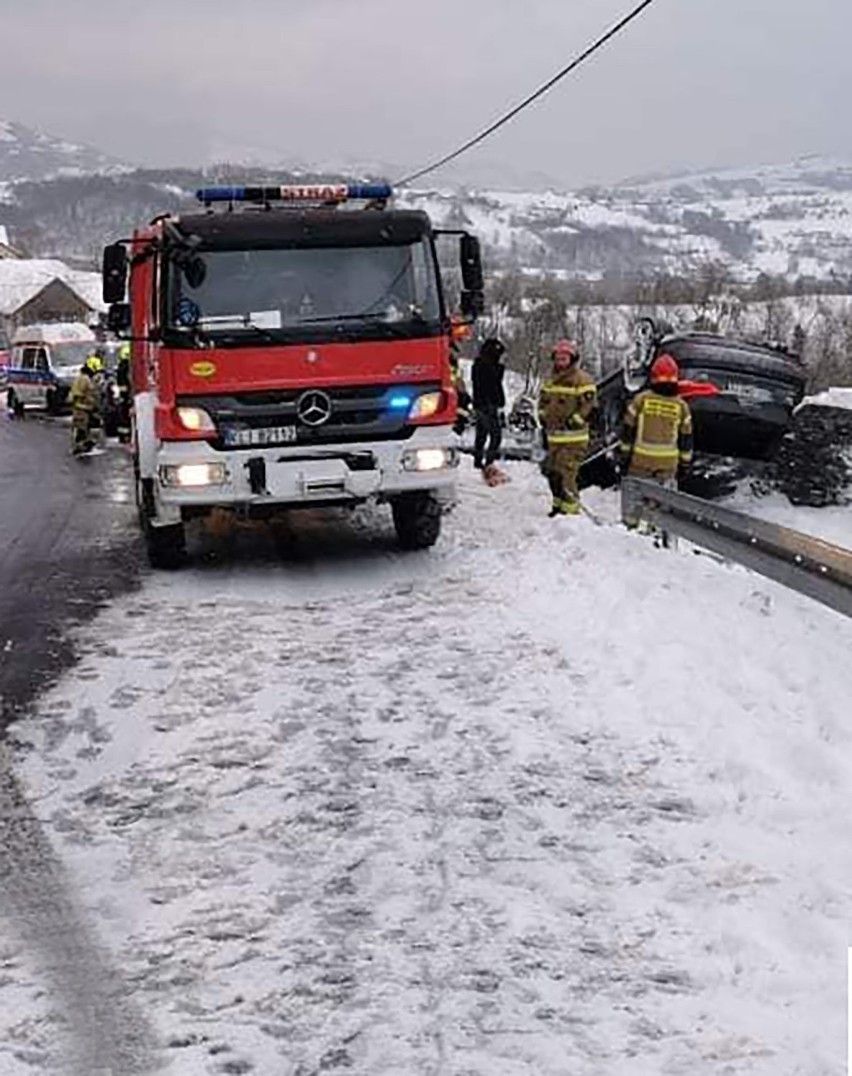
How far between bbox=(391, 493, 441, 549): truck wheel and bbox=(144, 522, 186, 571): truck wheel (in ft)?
5.27

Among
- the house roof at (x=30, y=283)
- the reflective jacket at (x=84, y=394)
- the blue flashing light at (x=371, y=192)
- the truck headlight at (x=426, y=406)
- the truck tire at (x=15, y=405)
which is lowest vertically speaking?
the truck tire at (x=15, y=405)

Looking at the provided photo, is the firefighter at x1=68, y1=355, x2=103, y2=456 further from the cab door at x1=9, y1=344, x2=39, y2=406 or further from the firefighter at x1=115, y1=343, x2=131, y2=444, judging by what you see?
the cab door at x1=9, y1=344, x2=39, y2=406

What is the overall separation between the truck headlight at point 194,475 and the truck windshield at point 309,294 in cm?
87

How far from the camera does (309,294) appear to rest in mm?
9133

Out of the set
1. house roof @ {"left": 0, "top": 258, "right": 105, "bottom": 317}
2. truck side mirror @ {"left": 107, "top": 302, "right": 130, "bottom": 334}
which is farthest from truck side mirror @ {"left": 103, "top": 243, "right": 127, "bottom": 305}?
house roof @ {"left": 0, "top": 258, "right": 105, "bottom": 317}

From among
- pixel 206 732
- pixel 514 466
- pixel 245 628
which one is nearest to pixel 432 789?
pixel 206 732

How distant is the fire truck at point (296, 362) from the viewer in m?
8.95

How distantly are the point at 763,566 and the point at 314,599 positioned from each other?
2879 mm

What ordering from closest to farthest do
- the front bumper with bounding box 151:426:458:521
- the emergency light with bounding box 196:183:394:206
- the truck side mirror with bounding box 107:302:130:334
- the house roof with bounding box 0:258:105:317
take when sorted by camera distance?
the front bumper with bounding box 151:426:458:521
the emergency light with bounding box 196:183:394:206
the truck side mirror with bounding box 107:302:130:334
the house roof with bounding box 0:258:105:317

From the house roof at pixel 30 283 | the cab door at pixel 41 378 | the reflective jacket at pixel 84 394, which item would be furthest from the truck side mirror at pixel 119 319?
the house roof at pixel 30 283

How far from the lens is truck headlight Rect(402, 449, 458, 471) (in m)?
9.34

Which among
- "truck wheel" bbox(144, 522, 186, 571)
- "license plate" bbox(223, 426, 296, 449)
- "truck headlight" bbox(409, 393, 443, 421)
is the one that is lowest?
"truck wheel" bbox(144, 522, 186, 571)

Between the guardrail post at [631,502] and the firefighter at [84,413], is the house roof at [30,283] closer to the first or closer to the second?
the firefighter at [84,413]

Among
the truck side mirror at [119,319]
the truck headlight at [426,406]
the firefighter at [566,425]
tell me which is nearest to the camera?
the truck headlight at [426,406]
